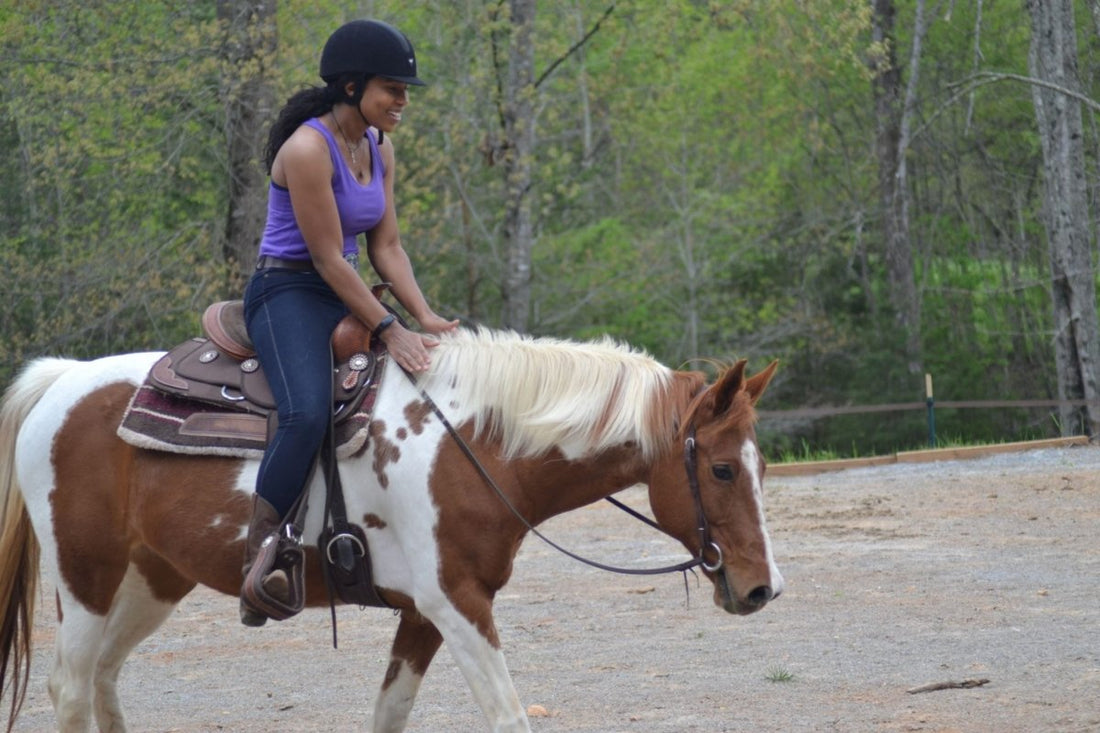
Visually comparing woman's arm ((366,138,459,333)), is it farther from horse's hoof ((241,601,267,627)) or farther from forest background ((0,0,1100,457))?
forest background ((0,0,1100,457))

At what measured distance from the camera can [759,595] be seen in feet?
13.7

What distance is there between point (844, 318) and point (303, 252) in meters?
21.5

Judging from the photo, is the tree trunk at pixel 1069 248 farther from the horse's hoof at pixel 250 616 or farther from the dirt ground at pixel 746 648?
the horse's hoof at pixel 250 616

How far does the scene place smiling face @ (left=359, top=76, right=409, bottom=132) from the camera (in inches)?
180

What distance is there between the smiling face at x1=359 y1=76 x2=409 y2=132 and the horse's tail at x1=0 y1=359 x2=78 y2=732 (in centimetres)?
154

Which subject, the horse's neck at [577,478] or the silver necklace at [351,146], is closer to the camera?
the horse's neck at [577,478]

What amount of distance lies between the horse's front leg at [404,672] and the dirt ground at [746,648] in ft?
2.94

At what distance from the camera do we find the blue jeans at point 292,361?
14.2 ft

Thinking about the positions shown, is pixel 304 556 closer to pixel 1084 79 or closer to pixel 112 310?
pixel 112 310

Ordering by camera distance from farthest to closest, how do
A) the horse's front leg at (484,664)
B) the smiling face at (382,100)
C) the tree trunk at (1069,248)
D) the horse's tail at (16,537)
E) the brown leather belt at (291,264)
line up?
the tree trunk at (1069,248)
the horse's tail at (16,537)
the brown leather belt at (291,264)
the smiling face at (382,100)
the horse's front leg at (484,664)

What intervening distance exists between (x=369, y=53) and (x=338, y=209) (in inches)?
20.7

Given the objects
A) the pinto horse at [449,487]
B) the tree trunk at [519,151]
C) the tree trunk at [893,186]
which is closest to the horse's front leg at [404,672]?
the pinto horse at [449,487]

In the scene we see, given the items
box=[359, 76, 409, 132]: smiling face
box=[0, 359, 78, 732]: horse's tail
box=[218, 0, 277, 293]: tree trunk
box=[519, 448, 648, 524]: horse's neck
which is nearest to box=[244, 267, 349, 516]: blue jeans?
box=[359, 76, 409, 132]: smiling face

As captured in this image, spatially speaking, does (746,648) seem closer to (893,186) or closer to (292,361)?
(292,361)
